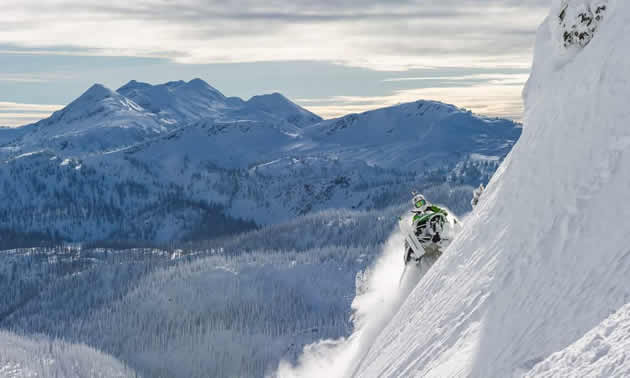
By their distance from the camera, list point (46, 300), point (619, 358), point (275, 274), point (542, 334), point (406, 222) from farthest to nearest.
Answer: point (46, 300) → point (275, 274) → point (406, 222) → point (542, 334) → point (619, 358)

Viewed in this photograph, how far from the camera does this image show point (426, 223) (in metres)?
21.0

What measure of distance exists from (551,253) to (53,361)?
122 metres

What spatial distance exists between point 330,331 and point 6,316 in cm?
11384

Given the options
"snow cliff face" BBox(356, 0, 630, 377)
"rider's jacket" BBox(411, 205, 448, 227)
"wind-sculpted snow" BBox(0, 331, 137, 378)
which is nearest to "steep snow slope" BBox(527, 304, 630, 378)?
"snow cliff face" BBox(356, 0, 630, 377)

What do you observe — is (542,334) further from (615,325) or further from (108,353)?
(108,353)

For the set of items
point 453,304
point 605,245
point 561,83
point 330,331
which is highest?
point 561,83

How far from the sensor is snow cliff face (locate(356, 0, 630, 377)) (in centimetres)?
849

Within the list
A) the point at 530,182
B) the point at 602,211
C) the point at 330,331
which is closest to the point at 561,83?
the point at 530,182

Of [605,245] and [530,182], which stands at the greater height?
[530,182]

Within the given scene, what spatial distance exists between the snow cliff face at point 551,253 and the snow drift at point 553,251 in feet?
0.10

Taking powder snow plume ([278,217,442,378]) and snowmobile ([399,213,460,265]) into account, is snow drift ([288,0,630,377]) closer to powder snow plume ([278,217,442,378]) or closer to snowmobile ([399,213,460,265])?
snowmobile ([399,213,460,265])

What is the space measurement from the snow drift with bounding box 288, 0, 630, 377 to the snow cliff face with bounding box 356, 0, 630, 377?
0.10 ft

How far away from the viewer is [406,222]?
21.7 m

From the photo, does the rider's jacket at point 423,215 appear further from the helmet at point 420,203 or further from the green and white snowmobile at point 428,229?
the helmet at point 420,203
